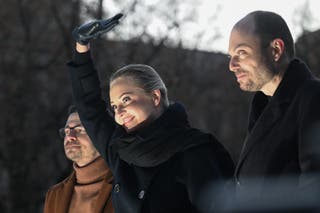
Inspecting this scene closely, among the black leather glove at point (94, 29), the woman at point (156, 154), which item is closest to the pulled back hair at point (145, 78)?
the woman at point (156, 154)

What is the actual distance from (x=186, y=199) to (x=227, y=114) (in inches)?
1062

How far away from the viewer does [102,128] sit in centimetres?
331

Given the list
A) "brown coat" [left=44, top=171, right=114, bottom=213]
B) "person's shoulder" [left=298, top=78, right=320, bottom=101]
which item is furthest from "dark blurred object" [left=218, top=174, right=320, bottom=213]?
"brown coat" [left=44, top=171, right=114, bottom=213]

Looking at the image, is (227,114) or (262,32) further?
Answer: (227,114)

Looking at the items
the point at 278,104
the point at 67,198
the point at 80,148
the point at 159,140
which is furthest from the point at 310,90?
the point at 67,198

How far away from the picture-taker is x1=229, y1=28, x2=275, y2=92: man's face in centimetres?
263

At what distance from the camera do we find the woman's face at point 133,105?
9.91ft

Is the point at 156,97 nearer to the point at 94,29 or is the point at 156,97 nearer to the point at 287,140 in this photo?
the point at 94,29

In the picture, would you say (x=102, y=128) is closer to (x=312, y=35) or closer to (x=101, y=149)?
(x=101, y=149)

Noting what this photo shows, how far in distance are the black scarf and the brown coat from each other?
0.59 meters

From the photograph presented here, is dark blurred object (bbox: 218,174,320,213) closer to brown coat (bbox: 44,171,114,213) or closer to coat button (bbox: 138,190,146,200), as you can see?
coat button (bbox: 138,190,146,200)

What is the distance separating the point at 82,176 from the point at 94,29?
0.90 m

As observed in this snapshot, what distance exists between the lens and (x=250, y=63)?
2.65 metres

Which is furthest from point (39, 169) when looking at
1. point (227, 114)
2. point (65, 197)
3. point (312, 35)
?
point (227, 114)
